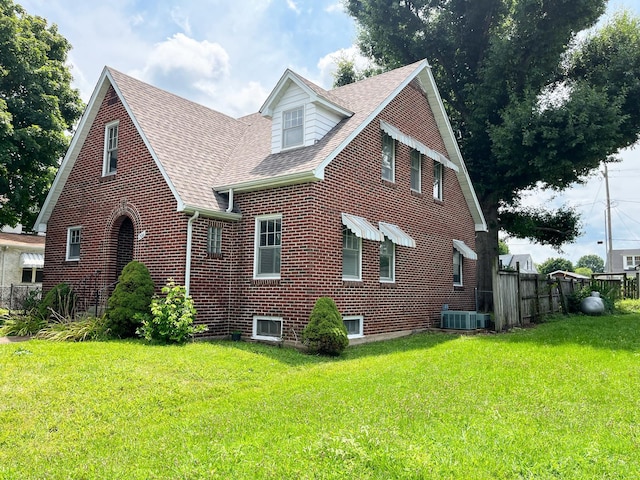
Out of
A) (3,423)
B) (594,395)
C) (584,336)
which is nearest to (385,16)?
(584,336)

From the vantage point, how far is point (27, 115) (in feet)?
59.4

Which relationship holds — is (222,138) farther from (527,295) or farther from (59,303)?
(527,295)

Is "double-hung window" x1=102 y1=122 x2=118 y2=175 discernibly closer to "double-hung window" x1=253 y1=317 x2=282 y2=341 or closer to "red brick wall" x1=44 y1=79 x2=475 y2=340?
"red brick wall" x1=44 y1=79 x2=475 y2=340

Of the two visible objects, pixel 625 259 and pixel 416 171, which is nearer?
pixel 416 171

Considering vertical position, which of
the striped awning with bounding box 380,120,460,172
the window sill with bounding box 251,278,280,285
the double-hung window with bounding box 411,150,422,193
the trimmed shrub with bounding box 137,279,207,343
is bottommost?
the trimmed shrub with bounding box 137,279,207,343

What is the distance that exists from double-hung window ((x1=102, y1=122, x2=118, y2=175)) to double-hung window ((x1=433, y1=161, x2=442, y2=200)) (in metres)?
10.4

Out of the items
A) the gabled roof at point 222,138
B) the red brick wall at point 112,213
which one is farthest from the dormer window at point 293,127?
the red brick wall at point 112,213

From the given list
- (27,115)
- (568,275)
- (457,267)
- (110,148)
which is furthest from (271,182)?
(568,275)

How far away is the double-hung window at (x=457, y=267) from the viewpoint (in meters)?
17.8

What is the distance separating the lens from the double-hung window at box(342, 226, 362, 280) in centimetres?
1220

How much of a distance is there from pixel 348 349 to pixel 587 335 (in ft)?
20.6

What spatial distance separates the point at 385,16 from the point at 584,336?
17394 mm

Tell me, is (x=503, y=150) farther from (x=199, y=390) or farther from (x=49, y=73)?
(x=49, y=73)

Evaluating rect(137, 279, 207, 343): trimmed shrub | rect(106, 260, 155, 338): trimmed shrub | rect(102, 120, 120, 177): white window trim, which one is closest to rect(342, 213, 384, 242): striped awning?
rect(137, 279, 207, 343): trimmed shrub
